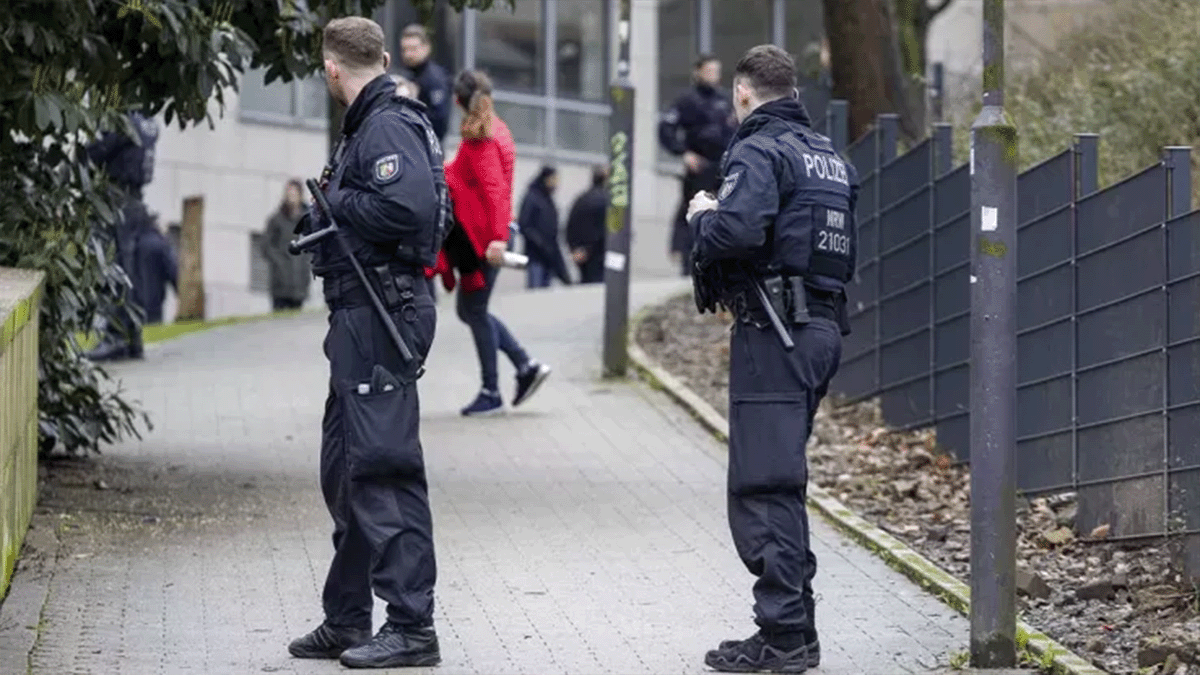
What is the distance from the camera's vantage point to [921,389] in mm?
12852

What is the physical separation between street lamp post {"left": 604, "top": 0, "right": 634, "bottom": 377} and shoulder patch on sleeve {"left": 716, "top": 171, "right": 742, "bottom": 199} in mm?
7198

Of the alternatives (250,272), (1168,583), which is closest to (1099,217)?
(1168,583)

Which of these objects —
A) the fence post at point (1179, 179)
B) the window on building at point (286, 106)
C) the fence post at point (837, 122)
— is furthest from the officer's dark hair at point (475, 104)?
the window on building at point (286, 106)

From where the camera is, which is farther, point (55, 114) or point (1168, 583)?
point (55, 114)

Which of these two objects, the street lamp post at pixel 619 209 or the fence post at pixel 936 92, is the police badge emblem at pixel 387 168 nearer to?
the street lamp post at pixel 619 209

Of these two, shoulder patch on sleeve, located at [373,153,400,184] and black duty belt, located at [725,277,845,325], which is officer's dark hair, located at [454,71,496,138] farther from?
shoulder patch on sleeve, located at [373,153,400,184]

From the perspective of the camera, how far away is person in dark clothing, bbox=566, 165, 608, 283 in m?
27.4

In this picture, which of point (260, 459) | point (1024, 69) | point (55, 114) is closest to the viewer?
point (55, 114)

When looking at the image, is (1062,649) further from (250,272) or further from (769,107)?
(250,272)

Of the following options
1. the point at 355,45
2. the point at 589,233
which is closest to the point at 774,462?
the point at 355,45

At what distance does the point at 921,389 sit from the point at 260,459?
3.55 m

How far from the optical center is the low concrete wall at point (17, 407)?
8.36 metres

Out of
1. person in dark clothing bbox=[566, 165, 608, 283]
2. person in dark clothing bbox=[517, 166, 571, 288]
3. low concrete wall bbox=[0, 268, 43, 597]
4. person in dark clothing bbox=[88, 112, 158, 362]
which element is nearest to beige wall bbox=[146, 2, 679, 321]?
person in dark clothing bbox=[566, 165, 608, 283]

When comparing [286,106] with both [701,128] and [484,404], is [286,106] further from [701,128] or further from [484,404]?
[484,404]
